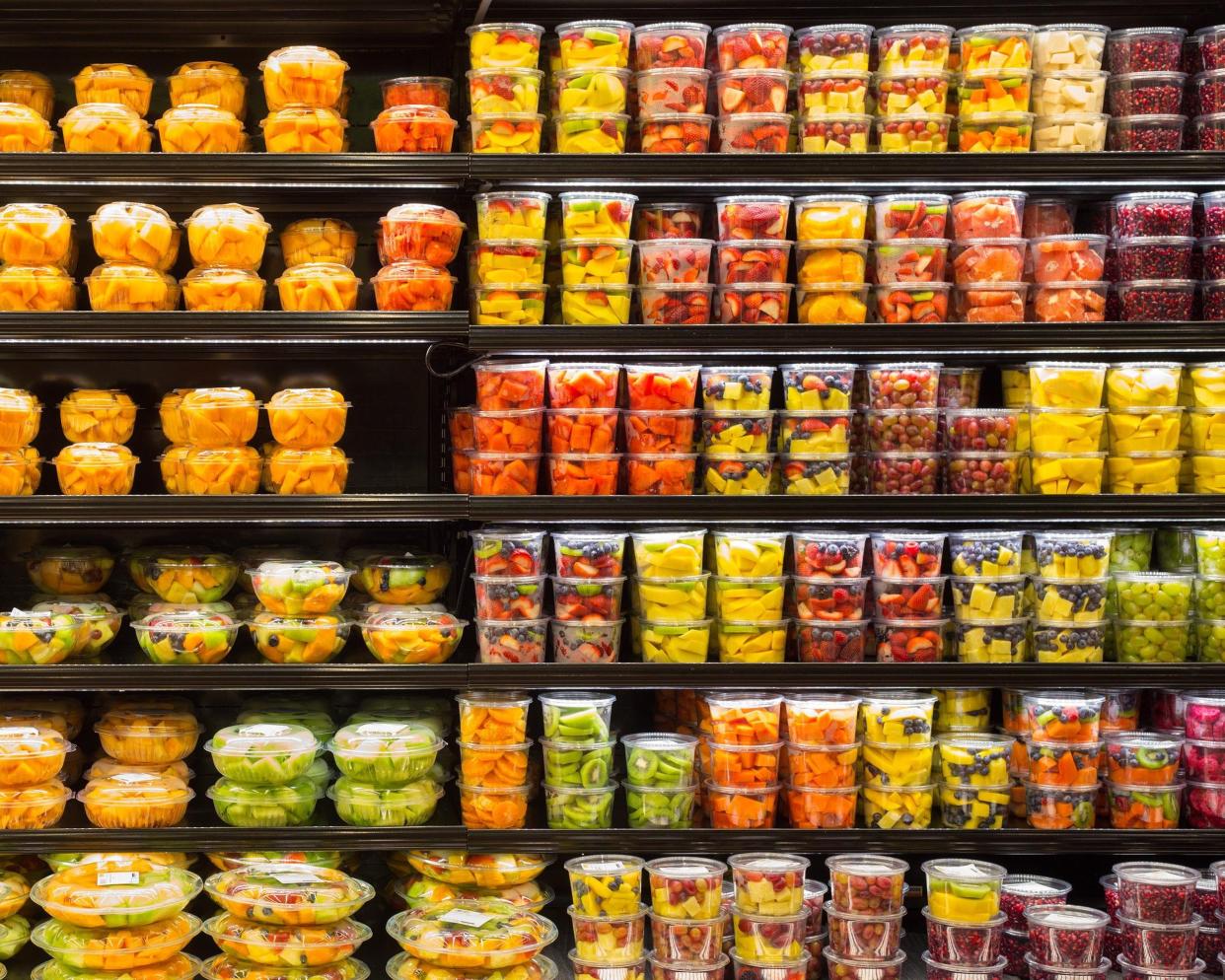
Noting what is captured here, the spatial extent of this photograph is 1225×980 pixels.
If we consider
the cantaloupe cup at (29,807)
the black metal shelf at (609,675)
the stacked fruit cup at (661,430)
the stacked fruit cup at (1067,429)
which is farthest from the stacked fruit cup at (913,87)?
the cantaloupe cup at (29,807)

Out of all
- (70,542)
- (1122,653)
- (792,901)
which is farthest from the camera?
(70,542)

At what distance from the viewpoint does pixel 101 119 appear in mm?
3229

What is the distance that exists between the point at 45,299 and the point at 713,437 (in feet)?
5.65

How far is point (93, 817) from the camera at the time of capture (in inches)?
127

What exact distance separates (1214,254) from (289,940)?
286cm

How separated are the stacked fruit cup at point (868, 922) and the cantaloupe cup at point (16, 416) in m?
2.31

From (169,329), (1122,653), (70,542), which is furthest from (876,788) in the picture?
(70,542)

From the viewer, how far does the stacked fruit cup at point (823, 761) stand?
3.18 metres

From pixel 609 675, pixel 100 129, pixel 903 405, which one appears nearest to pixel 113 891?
pixel 609 675

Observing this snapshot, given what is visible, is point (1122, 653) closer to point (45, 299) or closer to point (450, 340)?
point (450, 340)

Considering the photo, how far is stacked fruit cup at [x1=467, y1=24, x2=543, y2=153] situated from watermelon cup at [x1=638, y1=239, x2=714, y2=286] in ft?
1.29

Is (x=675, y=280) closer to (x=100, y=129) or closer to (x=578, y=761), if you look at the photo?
(x=578, y=761)

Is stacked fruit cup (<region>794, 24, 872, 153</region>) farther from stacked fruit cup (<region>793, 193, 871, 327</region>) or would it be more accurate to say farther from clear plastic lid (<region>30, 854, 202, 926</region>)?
clear plastic lid (<region>30, 854, 202, 926</region>)

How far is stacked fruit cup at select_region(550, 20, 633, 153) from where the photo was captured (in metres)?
3.20
